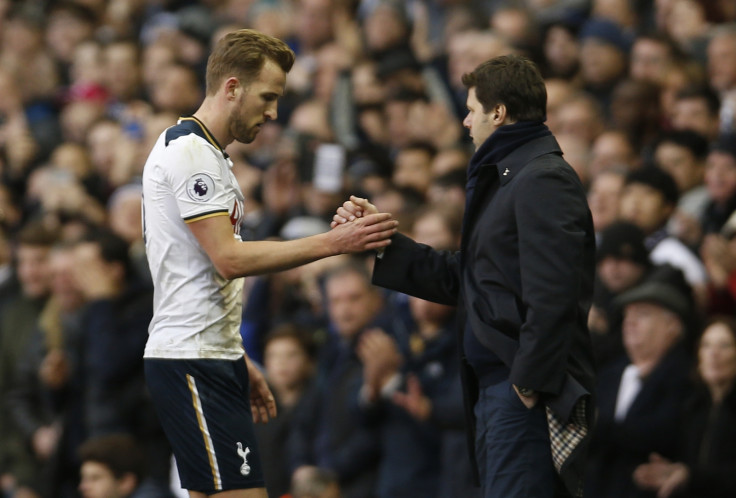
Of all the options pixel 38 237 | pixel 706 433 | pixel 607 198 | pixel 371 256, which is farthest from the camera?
pixel 38 237

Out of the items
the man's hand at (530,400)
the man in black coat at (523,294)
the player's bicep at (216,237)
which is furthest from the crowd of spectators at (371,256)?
the player's bicep at (216,237)

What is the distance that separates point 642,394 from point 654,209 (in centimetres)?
153

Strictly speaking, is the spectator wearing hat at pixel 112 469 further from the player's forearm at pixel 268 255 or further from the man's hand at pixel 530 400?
the man's hand at pixel 530 400

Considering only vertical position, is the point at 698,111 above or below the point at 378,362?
above

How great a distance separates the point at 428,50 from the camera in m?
12.7

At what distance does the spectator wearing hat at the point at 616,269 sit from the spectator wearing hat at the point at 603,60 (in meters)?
2.81

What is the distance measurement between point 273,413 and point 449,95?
5917mm

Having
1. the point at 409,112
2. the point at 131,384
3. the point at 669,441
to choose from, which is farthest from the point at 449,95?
the point at 669,441

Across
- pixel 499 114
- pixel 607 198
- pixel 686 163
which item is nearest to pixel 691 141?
pixel 686 163

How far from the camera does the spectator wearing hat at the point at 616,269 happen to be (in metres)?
7.81

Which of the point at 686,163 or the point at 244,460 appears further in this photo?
the point at 686,163

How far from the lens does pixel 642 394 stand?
7301 mm

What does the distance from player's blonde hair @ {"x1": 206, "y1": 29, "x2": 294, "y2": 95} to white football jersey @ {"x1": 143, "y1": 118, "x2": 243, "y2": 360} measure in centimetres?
25

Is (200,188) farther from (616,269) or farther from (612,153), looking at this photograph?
(612,153)
